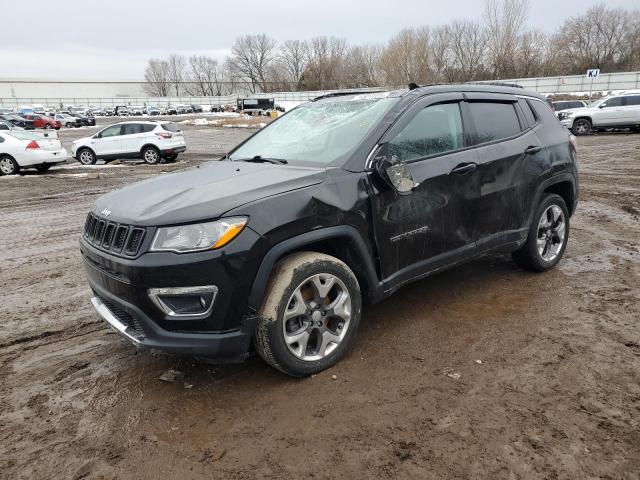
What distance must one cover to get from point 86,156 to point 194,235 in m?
18.1

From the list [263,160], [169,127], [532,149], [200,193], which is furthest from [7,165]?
[532,149]

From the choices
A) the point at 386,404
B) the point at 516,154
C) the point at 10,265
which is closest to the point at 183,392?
the point at 386,404

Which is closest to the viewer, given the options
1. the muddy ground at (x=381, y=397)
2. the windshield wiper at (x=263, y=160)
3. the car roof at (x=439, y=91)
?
the muddy ground at (x=381, y=397)

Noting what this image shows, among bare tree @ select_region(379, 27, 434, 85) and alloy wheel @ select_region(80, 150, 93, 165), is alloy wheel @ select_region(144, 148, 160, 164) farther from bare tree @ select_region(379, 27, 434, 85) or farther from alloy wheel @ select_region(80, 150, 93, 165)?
bare tree @ select_region(379, 27, 434, 85)

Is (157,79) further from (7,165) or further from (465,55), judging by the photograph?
(7,165)

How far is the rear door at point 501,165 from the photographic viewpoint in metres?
4.07

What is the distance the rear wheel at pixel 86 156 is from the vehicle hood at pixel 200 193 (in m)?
16.8

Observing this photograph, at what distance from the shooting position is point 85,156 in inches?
736

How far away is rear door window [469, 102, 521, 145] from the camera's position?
4.19 metres

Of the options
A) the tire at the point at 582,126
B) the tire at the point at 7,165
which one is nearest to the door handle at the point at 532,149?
the tire at the point at 7,165

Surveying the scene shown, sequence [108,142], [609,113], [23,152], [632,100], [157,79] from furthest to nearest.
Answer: [157,79]
[609,113]
[632,100]
[108,142]
[23,152]

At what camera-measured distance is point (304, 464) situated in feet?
8.06

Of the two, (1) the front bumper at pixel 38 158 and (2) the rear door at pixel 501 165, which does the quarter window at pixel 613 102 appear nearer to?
(2) the rear door at pixel 501 165

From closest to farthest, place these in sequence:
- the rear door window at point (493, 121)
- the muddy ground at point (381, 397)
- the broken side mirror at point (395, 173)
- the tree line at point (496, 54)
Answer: the muddy ground at point (381, 397)
the broken side mirror at point (395, 173)
the rear door window at point (493, 121)
the tree line at point (496, 54)
